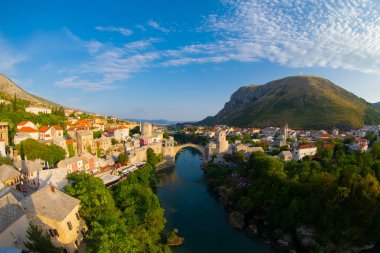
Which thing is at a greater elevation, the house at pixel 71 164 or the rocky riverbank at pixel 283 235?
the house at pixel 71 164

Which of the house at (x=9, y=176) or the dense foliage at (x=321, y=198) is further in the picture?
the house at (x=9, y=176)

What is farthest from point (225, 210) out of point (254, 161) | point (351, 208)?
point (351, 208)

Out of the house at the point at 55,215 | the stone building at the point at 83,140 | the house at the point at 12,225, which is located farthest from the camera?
the stone building at the point at 83,140

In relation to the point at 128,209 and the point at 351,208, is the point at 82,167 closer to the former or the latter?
the point at 128,209

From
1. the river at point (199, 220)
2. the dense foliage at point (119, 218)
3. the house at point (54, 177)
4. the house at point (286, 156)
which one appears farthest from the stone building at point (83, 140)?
the house at point (286, 156)

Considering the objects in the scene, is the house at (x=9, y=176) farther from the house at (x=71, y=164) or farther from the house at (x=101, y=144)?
the house at (x=101, y=144)

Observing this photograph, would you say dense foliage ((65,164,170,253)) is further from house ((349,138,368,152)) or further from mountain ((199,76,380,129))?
mountain ((199,76,380,129))

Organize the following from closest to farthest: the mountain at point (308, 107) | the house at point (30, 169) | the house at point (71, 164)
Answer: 1. the house at point (30, 169)
2. the house at point (71, 164)
3. the mountain at point (308, 107)

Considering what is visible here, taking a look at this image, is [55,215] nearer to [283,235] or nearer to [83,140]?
[283,235]

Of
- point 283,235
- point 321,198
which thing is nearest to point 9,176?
point 283,235
